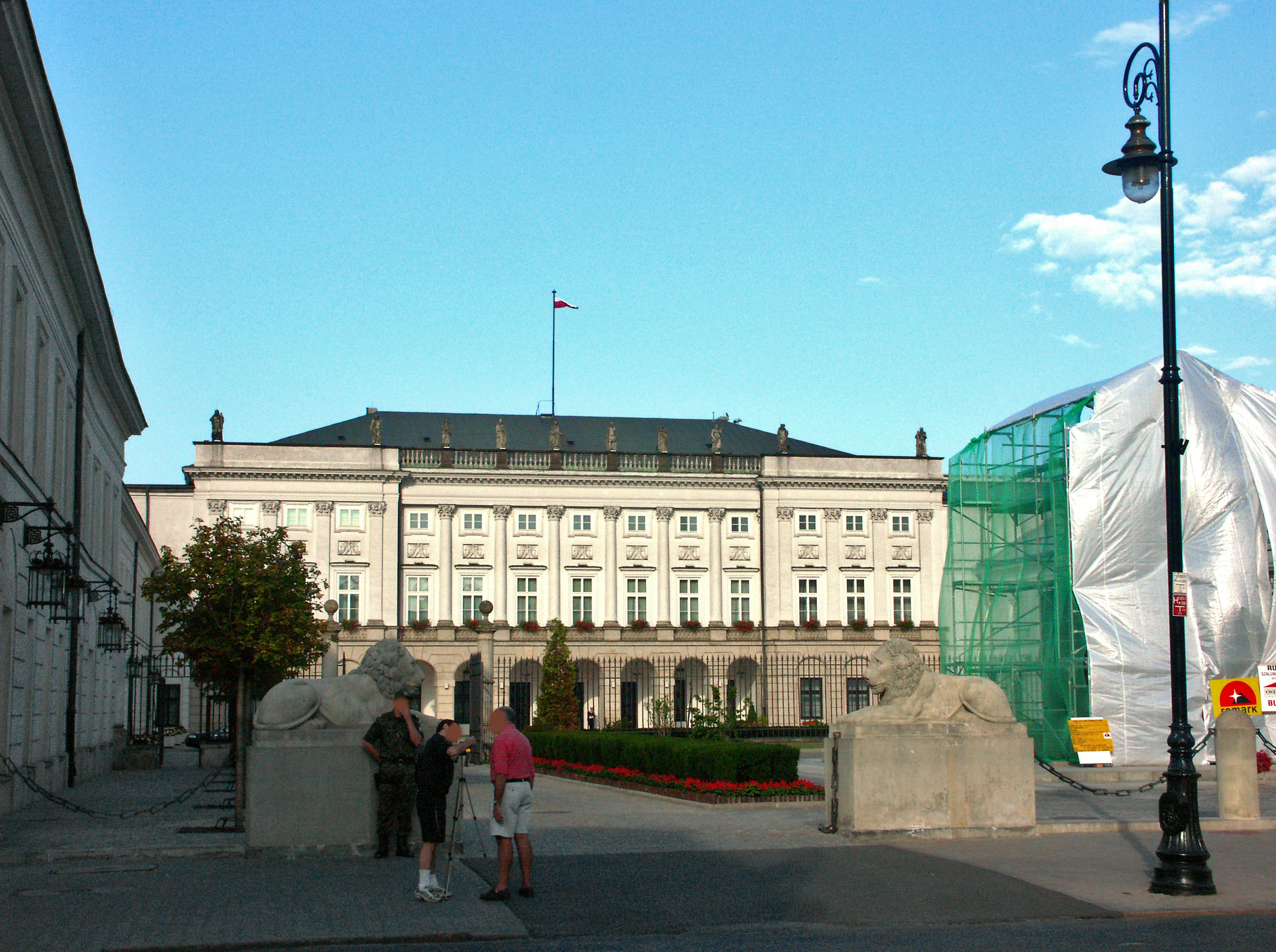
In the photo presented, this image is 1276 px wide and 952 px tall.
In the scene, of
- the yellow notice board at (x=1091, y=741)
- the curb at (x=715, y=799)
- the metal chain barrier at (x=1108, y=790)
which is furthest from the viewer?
the yellow notice board at (x=1091, y=741)

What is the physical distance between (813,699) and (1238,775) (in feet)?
184

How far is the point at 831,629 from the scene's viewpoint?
250 ft

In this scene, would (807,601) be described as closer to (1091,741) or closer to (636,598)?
(636,598)

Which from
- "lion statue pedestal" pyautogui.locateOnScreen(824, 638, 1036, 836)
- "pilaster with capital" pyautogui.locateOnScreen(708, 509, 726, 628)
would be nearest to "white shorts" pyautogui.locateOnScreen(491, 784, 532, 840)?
"lion statue pedestal" pyautogui.locateOnScreen(824, 638, 1036, 836)

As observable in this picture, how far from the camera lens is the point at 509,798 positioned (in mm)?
12758

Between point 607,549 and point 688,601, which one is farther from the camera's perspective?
point 688,601

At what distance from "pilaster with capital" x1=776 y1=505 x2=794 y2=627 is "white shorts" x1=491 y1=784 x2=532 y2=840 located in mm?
64351

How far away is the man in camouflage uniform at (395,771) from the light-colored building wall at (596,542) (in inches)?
2233

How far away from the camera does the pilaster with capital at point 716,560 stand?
77062 millimetres

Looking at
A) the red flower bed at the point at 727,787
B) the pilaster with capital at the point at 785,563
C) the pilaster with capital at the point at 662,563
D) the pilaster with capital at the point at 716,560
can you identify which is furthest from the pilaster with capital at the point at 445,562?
the red flower bed at the point at 727,787

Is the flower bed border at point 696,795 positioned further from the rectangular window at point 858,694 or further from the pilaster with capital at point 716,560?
the pilaster with capital at point 716,560

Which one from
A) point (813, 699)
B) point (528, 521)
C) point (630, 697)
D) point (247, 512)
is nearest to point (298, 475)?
point (247, 512)

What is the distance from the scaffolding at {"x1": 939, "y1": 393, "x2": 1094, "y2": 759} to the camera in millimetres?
37094

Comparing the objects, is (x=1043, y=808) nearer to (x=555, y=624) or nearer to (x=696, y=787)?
(x=696, y=787)
